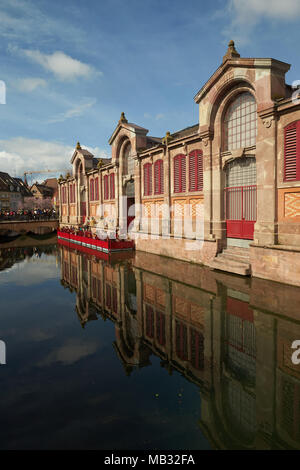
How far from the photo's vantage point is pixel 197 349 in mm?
7836

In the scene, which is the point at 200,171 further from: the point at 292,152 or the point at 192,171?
the point at 292,152

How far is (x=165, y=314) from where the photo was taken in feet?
33.9

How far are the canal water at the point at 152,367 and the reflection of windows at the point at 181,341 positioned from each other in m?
0.03

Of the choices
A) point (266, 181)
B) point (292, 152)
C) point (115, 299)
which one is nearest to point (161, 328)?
point (115, 299)

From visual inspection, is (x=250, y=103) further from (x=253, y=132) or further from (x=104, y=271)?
(x=104, y=271)


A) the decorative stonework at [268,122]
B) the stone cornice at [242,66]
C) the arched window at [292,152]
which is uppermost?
the stone cornice at [242,66]

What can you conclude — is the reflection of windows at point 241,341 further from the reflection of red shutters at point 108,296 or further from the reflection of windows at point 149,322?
the reflection of red shutters at point 108,296

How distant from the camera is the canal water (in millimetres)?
4887

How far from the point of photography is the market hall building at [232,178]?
1331cm

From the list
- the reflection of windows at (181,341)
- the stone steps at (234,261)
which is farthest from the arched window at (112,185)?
the reflection of windows at (181,341)

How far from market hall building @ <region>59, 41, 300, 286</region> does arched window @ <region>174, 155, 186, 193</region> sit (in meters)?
0.07

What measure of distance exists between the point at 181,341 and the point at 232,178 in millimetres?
11401

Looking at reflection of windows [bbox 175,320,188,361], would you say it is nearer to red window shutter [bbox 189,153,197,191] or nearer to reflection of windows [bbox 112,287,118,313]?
reflection of windows [bbox 112,287,118,313]

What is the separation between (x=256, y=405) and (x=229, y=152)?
45.3ft
